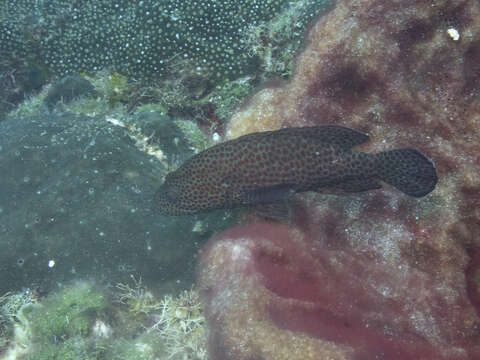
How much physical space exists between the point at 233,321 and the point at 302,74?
132 inches

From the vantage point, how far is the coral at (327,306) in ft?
11.3

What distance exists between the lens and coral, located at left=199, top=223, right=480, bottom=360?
3438mm

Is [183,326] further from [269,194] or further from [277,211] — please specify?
[269,194]

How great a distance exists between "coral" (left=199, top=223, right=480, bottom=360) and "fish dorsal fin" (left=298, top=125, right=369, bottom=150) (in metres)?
1.11

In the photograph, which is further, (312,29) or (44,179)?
(44,179)

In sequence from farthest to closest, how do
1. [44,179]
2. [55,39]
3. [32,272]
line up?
[55,39], [44,179], [32,272]

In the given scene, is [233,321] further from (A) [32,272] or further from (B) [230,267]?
(A) [32,272]

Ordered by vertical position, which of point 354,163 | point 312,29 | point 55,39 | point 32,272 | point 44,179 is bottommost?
point 32,272

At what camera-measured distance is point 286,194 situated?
13.7 feet

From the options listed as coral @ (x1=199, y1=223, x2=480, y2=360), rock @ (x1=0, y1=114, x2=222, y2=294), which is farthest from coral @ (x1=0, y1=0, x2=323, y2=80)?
coral @ (x1=199, y1=223, x2=480, y2=360)

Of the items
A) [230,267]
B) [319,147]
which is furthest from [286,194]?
[230,267]

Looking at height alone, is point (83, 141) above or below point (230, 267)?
above

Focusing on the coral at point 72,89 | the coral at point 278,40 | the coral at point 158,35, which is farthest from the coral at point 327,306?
the coral at point 72,89

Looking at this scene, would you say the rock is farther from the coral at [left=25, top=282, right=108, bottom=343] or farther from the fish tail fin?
the fish tail fin
